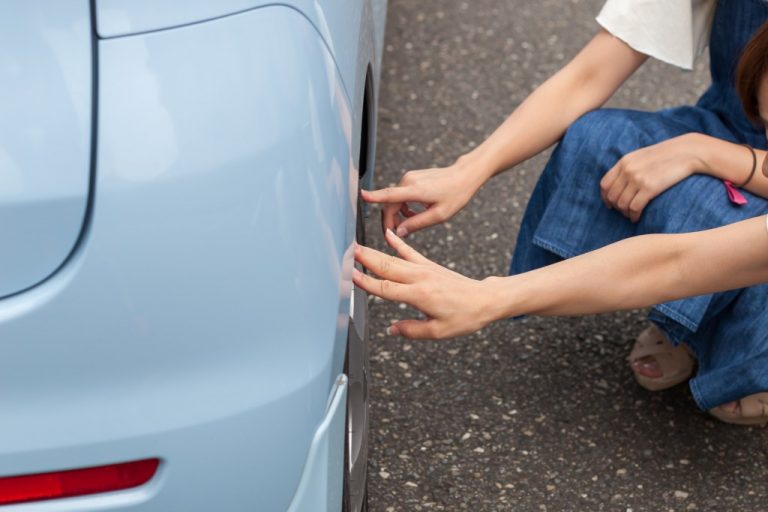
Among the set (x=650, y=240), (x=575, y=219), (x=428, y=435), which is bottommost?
(x=428, y=435)

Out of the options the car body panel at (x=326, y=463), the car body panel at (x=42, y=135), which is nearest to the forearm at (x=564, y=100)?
the car body panel at (x=326, y=463)

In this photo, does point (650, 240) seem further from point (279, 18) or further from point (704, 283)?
point (279, 18)

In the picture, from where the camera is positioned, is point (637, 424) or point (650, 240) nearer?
point (650, 240)

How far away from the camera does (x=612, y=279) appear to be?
5.59 feet

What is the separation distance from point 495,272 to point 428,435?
1.93 feet

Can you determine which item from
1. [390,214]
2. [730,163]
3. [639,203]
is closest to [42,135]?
[390,214]

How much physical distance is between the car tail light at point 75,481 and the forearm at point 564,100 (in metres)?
1.05

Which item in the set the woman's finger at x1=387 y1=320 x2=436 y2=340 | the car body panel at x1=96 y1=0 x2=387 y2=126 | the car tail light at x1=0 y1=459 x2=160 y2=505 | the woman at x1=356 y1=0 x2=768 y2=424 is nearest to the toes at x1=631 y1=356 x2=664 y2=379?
the woman at x1=356 y1=0 x2=768 y2=424

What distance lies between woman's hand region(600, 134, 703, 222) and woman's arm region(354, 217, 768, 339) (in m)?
0.27

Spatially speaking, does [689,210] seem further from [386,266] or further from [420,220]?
[386,266]

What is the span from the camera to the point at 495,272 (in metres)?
2.68

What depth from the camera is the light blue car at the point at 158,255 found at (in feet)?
3.71

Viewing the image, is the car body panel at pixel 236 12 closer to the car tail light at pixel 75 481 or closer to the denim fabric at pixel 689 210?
the car tail light at pixel 75 481

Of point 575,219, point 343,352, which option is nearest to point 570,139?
point 575,219
